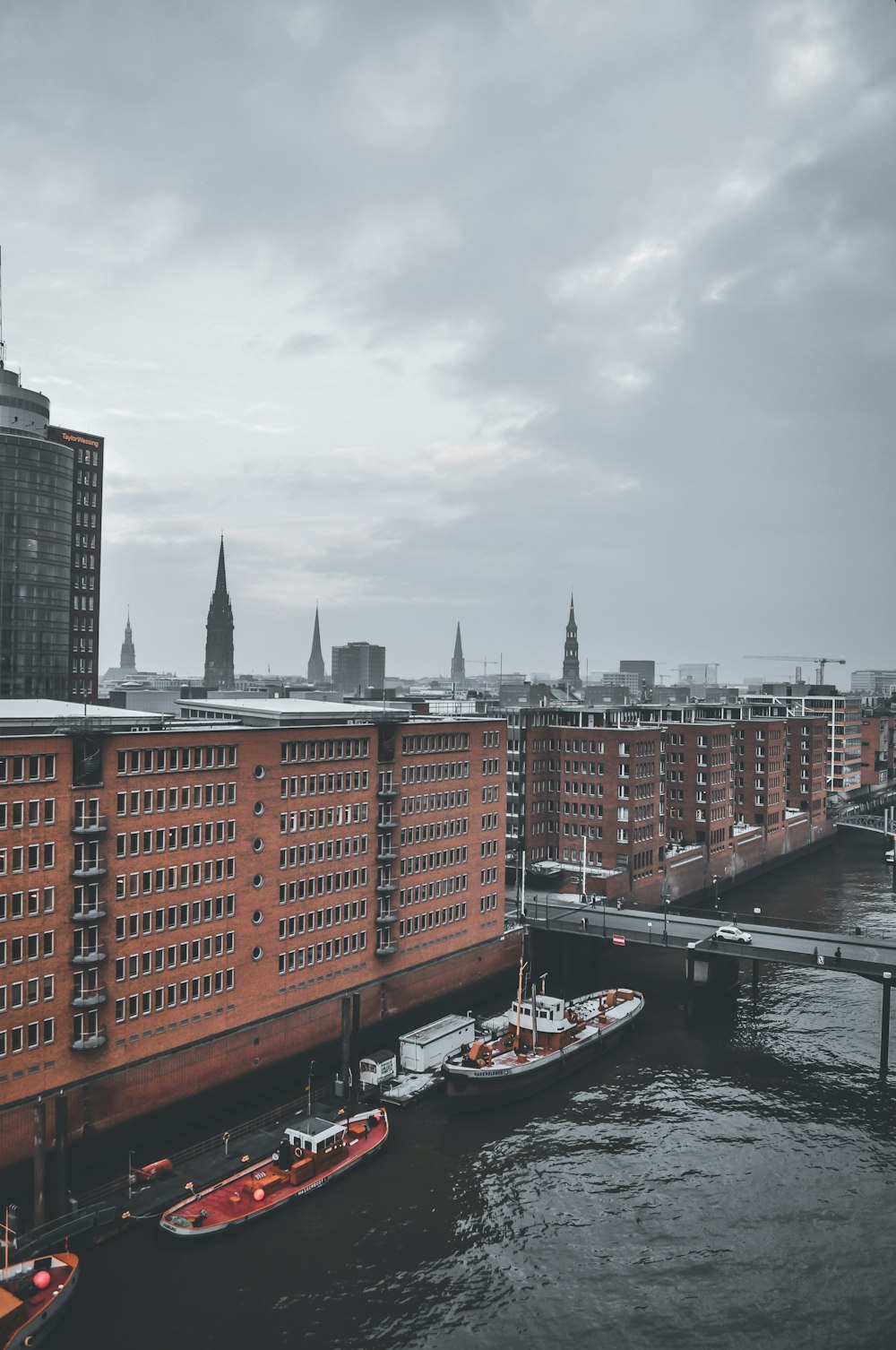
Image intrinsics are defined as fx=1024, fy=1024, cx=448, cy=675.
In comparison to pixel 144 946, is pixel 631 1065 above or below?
below

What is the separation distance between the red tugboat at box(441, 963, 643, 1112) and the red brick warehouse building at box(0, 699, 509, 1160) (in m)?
10.9

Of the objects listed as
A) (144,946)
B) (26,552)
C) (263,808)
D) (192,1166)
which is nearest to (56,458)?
(26,552)

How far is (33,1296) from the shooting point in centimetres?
4753

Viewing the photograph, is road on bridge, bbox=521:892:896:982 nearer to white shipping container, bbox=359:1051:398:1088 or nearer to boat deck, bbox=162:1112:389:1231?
white shipping container, bbox=359:1051:398:1088

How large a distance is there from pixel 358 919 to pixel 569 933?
90.7 feet

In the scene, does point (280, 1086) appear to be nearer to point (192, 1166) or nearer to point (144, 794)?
point (192, 1166)

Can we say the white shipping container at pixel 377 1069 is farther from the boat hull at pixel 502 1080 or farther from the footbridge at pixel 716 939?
the footbridge at pixel 716 939

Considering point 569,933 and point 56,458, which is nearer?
point 569,933

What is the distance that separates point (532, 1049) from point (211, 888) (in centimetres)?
2805

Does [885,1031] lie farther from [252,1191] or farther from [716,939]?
[252,1191]

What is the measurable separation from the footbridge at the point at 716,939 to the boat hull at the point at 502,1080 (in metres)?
16.9

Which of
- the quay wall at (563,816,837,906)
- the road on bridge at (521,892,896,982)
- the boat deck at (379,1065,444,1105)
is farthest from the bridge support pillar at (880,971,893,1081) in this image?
the quay wall at (563,816,837,906)

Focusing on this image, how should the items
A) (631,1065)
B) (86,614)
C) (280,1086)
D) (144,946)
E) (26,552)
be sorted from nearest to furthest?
(144,946) → (280,1086) → (631,1065) → (26,552) → (86,614)

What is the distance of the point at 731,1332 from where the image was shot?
48.3 m
